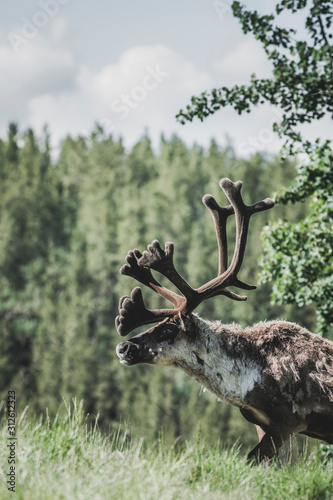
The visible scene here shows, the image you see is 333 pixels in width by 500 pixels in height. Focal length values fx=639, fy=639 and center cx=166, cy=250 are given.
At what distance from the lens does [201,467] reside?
4.21m

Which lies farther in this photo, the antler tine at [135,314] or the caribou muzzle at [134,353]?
the antler tine at [135,314]

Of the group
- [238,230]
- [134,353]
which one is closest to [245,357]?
[134,353]

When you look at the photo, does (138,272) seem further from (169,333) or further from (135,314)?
(169,333)

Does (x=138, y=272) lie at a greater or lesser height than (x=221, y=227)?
lesser

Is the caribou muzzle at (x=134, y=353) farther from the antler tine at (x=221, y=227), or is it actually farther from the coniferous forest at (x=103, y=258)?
the coniferous forest at (x=103, y=258)

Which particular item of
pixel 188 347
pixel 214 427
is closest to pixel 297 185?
pixel 188 347

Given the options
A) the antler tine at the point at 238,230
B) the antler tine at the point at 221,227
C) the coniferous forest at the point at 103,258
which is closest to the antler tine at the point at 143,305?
the antler tine at the point at 238,230

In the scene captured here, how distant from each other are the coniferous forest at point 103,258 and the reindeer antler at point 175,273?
95.2ft

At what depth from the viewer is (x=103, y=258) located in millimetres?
48656

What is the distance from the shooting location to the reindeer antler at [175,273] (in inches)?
213

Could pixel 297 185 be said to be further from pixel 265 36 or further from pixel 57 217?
pixel 57 217

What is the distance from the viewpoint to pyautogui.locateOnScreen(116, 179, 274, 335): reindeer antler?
5398 millimetres

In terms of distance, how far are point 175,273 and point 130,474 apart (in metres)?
2.01

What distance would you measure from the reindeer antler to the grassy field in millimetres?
1016
